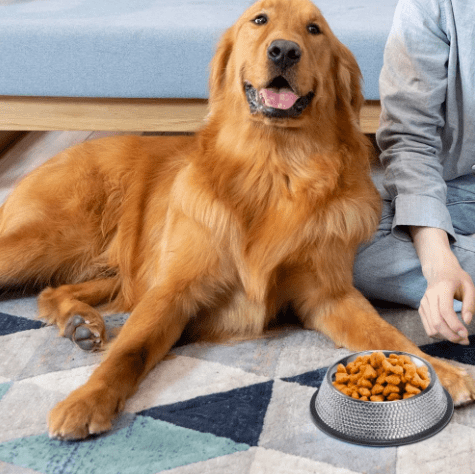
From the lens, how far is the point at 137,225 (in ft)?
6.73

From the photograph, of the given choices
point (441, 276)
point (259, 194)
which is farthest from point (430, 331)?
point (259, 194)

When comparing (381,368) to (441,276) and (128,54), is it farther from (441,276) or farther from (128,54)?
(128,54)

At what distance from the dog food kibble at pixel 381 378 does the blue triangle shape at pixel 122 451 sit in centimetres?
25

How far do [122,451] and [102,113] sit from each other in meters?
1.79

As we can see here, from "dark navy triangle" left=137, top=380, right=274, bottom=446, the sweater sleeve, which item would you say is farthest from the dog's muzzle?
"dark navy triangle" left=137, top=380, right=274, bottom=446

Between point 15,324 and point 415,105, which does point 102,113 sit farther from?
point 415,105

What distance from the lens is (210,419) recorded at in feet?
4.59

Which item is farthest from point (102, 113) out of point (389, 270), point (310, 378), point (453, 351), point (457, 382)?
point (457, 382)

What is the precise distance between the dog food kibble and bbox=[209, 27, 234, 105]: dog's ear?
0.86m

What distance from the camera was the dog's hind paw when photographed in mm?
1700

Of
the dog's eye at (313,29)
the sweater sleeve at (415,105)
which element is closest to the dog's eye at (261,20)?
the dog's eye at (313,29)

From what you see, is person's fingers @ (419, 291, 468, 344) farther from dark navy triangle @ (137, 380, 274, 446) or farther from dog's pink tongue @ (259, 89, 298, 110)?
dog's pink tongue @ (259, 89, 298, 110)

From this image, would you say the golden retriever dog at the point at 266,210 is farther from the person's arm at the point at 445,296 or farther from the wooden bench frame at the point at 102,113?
the wooden bench frame at the point at 102,113

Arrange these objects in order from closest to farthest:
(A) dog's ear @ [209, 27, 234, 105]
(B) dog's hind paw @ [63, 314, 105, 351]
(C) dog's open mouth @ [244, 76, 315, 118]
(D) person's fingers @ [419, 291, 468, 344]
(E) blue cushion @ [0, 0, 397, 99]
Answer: (D) person's fingers @ [419, 291, 468, 344]
(C) dog's open mouth @ [244, 76, 315, 118]
(B) dog's hind paw @ [63, 314, 105, 351]
(A) dog's ear @ [209, 27, 234, 105]
(E) blue cushion @ [0, 0, 397, 99]
